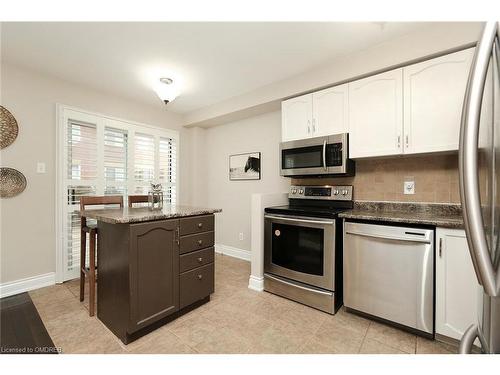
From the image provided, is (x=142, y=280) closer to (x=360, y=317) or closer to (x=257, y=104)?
(x=360, y=317)

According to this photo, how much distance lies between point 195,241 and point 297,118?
170cm

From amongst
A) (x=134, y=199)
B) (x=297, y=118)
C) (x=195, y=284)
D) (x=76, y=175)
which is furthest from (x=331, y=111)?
(x=76, y=175)

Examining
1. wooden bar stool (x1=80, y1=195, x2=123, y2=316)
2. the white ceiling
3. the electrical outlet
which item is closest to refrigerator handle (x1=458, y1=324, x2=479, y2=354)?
the electrical outlet

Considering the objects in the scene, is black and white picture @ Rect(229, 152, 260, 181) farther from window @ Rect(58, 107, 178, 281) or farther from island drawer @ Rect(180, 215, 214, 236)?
island drawer @ Rect(180, 215, 214, 236)

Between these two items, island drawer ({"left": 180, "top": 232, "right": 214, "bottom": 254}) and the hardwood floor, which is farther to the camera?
island drawer ({"left": 180, "top": 232, "right": 214, "bottom": 254})

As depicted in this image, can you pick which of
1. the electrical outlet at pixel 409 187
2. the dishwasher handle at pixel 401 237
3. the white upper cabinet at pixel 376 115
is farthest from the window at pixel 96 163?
the electrical outlet at pixel 409 187

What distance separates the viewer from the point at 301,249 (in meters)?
2.21

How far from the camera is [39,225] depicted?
8.38 feet

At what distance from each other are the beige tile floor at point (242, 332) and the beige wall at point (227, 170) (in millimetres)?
1512

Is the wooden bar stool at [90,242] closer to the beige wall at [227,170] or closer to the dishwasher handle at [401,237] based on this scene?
the beige wall at [227,170]

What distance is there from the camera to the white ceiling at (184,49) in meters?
1.85

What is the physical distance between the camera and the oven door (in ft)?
6.66

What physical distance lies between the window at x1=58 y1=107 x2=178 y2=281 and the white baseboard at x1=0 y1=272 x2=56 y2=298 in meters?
0.10

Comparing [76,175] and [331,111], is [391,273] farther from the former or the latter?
[76,175]
